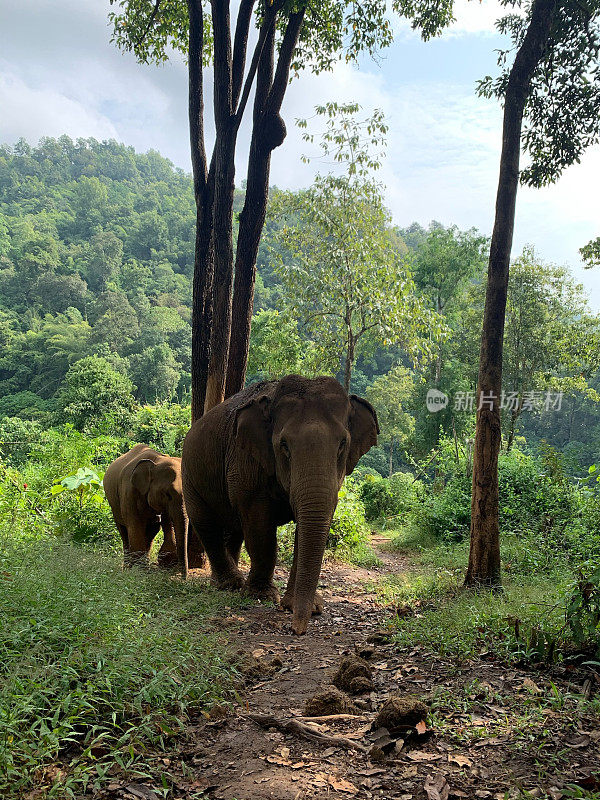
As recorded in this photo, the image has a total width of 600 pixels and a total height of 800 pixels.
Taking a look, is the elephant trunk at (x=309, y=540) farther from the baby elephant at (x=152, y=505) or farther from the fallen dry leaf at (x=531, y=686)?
the baby elephant at (x=152, y=505)

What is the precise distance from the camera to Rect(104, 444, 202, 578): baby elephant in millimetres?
8227

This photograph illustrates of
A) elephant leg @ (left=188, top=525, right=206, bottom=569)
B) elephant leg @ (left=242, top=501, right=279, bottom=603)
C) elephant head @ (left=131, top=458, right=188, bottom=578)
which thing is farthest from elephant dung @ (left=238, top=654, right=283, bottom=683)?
elephant leg @ (left=188, top=525, right=206, bottom=569)

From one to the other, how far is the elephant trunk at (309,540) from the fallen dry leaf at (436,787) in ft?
8.74

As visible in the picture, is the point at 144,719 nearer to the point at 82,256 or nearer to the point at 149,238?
the point at 82,256

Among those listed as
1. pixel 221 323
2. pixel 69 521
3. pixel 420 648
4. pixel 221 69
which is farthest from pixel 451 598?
pixel 221 69

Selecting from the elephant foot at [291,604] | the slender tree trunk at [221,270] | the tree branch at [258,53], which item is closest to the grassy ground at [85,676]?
the elephant foot at [291,604]

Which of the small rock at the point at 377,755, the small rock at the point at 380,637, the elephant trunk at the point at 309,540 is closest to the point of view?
the small rock at the point at 377,755

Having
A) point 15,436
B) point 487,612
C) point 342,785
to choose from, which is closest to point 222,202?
point 487,612

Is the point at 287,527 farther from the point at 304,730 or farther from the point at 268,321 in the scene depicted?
the point at 268,321

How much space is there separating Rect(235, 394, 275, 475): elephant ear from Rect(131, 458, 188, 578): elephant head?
228 cm

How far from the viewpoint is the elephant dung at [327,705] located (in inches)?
145

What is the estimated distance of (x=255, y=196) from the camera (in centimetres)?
982

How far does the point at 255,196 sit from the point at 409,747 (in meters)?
8.58

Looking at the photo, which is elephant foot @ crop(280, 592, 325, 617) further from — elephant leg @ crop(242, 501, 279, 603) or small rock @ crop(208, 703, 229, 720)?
small rock @ crop(208, 703, 229, 720)
